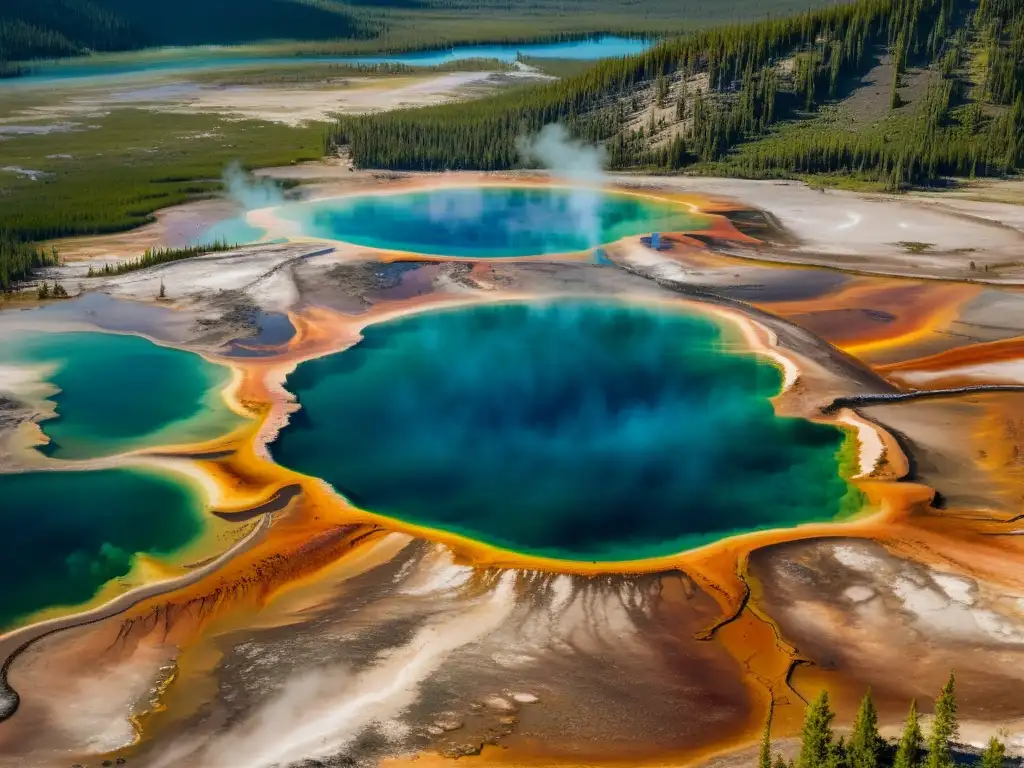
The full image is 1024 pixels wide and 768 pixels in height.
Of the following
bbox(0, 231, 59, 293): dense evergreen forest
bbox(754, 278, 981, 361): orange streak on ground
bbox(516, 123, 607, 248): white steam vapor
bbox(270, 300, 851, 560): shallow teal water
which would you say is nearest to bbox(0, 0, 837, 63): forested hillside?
bbox(516, 123, 607, 248): white steam vapor

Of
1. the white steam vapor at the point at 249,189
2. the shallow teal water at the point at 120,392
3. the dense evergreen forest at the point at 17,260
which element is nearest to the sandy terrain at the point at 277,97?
the white steam vapor at the point at 249,189

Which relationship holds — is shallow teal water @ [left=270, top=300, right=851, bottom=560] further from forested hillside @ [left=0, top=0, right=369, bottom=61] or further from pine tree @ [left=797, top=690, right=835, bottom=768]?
forested hillside @ [left=0, top=0, right=369, bottom=61]

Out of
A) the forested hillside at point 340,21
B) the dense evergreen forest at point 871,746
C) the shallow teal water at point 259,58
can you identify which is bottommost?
Result: the dense evergreen forest at point 871,746

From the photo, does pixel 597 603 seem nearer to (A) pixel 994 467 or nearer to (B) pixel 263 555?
(B) pixel 263 555

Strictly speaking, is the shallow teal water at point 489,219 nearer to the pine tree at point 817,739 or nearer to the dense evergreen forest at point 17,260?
the dense evergreen forest at point 17,260

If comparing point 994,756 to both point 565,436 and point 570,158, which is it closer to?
point 565,436

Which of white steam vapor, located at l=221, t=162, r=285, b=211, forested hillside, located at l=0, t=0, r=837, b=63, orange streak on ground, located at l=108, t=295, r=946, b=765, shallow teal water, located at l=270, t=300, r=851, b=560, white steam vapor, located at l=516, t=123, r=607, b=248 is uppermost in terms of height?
forested hillside, located at l=0, t=0, r=837, b=63
